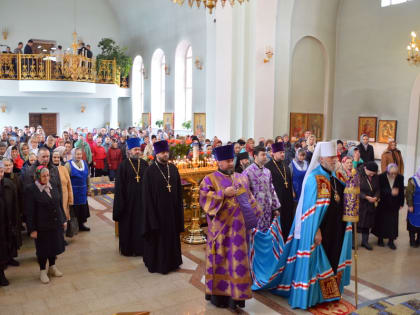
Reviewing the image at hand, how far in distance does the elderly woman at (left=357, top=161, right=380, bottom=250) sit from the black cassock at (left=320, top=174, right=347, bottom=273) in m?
2.55

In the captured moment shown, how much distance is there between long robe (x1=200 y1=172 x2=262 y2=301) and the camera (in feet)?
14.9

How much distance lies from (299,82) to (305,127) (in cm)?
181

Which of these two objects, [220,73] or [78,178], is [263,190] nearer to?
[78,178]

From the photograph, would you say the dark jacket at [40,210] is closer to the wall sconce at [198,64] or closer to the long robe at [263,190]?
the long robe at [263,190]

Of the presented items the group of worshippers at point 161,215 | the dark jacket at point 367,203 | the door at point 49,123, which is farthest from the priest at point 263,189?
the door at point 49,123

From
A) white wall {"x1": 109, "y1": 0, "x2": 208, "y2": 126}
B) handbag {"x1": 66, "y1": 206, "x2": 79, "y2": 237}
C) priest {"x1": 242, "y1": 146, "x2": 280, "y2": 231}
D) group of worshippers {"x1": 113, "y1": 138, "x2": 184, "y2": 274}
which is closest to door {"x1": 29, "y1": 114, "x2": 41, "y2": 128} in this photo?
white wall {"x1": 109, "y1": 0, "x2": 208, "y2": 126}

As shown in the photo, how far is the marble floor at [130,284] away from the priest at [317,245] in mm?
309

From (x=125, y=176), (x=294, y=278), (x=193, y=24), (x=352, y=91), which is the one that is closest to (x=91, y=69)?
(x=193, y=24)

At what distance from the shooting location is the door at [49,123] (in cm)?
2381

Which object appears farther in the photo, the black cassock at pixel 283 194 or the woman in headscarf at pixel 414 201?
the woman in headscarf at pixel 414 201

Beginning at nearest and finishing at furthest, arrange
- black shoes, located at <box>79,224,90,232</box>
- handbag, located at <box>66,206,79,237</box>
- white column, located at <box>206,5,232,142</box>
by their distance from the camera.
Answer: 1. handbag, located at <box>66,206,79,237</box>
2. black shoes, located at <box>79,224,90,232</box>
3. white column, located at <box>206,5,232,142</box>

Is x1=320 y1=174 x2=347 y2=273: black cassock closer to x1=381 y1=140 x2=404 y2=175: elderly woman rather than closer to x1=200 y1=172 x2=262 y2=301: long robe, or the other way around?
x1=200 y1=172 x2=262 y2=301: long robe

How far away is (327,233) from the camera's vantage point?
15.7ft

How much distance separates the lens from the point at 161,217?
5906mm
